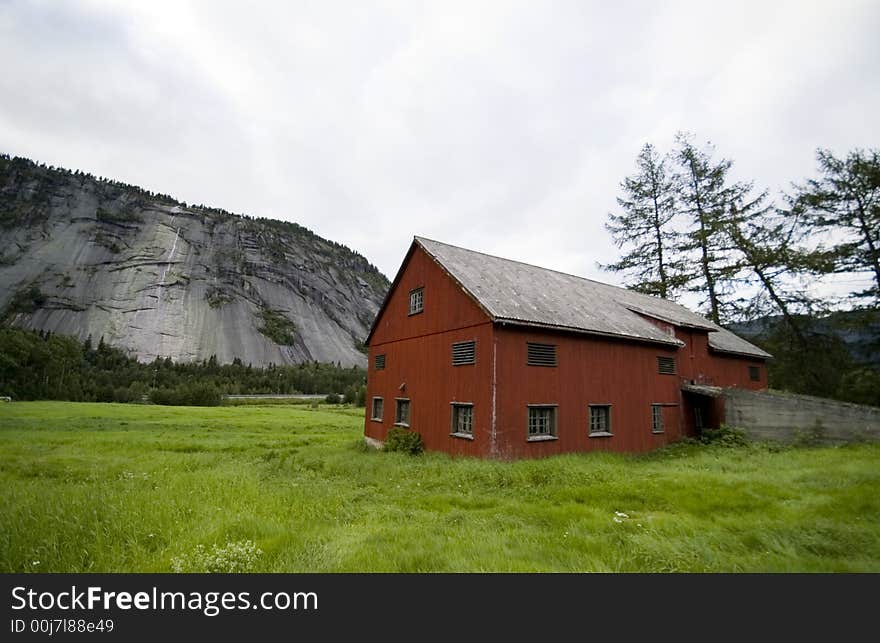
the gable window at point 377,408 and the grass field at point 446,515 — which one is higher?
the gable window at point 377,408

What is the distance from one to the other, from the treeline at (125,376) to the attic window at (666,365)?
59.1 m

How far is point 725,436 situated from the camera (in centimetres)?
1862

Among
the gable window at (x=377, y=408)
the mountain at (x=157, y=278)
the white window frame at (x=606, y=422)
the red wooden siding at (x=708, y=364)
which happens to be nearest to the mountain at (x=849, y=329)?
the red wooden siding at (x=708, y=364)

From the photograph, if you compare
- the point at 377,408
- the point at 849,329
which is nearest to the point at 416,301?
the point at 377,408

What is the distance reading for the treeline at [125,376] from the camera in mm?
64125

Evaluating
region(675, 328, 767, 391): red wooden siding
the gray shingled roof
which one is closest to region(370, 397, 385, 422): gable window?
the gray shingled roof

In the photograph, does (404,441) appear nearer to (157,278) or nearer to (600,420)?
(600,420)

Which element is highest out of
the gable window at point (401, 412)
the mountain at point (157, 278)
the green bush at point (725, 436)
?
the mountain at point (157, 278)

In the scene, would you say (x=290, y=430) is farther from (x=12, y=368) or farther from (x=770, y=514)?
(x=12, y=368)

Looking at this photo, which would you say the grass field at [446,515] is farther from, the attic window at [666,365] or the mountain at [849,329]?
the mountain at [849,329]
